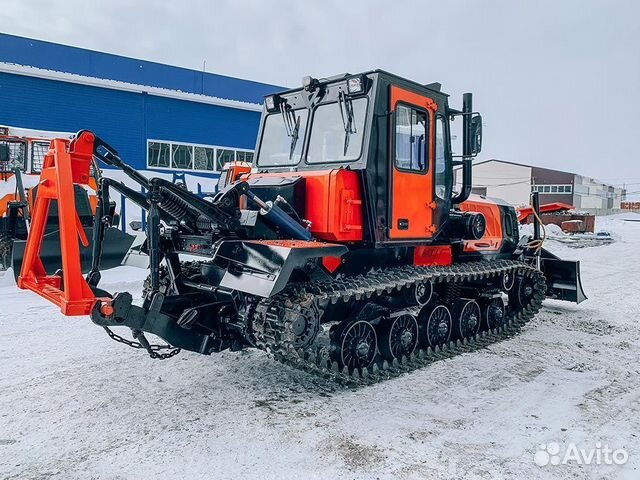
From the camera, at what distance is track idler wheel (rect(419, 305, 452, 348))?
6.18 meters

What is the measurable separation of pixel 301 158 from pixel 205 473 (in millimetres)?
3415

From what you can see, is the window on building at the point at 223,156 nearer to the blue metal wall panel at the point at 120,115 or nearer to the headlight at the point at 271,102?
the blue metal wall panel at the point at 120,115

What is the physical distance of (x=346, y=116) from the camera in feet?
18.2

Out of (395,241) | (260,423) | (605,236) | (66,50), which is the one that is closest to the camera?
(260,423)

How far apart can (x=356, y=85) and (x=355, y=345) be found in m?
2.57

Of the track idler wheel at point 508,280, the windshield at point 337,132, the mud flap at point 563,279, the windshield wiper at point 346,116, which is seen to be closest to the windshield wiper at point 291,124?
the windshield at point 337,132

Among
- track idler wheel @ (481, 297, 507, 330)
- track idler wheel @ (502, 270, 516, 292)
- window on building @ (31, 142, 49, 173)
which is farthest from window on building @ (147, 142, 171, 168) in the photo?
track idler wheel @ (481, 297, 507, 330)

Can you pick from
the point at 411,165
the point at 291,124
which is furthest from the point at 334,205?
the point at 291,124

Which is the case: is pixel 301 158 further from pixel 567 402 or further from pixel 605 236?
pixel 605 236

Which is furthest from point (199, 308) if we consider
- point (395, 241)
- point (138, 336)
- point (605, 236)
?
point (605, 236)

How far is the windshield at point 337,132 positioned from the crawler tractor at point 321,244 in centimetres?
2

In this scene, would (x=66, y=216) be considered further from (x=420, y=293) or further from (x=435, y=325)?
(x=435, y=325)

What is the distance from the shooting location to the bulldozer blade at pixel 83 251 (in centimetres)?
538

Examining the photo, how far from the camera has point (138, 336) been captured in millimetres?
4797
